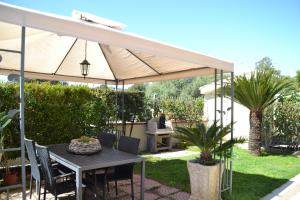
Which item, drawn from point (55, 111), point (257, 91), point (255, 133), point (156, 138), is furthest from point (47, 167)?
point (255, 133)

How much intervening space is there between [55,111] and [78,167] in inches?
152

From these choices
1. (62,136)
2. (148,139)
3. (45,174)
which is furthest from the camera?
(148,139)

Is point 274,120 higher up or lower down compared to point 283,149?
higher up

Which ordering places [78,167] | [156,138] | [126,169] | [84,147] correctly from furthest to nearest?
[156,138], [126,169], [84,147], [78,167]

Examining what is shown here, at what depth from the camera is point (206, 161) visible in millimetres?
4914

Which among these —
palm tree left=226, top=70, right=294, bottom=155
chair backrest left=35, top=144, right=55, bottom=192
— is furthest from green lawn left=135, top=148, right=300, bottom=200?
chair backrest left=35, top=144, right=55, bottom=192

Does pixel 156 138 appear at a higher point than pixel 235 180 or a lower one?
higher

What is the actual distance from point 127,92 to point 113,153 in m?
5.99

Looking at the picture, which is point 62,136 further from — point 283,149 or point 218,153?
point 283,149

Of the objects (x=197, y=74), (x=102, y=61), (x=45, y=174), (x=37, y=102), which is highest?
(x=102, y=61)

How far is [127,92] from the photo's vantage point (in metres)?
10.6

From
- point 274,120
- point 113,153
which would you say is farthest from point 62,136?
point 274,120

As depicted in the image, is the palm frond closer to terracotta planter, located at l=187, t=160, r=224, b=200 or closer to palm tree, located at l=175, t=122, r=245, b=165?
palm tree, located at l=175, t=122, r=245, b=165

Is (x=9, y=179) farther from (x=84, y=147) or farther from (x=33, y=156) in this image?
(x=84, y=147)
